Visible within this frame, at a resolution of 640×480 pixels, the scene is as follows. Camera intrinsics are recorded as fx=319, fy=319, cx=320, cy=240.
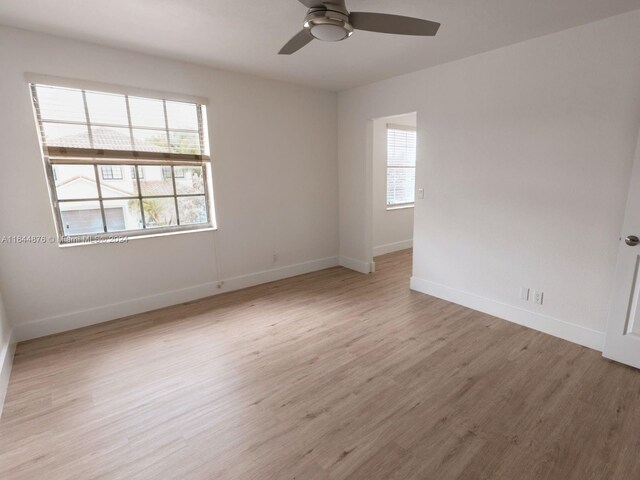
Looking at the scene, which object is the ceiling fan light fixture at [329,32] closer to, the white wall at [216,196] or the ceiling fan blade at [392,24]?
the ceiling fan blade at [392,24]

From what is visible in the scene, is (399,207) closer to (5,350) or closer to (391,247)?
(391,247)

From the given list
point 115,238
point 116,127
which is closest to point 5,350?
point 115,238

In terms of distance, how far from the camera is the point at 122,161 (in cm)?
315

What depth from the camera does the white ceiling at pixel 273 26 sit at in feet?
7.07

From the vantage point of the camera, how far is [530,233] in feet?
9.52

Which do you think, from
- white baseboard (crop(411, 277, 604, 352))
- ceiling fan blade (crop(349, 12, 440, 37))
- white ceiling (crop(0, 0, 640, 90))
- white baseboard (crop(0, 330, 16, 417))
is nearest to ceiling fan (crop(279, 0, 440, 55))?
ceiling fan blade (crop(349, 12, 440, 37))

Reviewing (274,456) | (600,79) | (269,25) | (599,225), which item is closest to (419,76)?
(600,79)

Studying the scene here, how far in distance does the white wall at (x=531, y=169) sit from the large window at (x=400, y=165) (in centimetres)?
176

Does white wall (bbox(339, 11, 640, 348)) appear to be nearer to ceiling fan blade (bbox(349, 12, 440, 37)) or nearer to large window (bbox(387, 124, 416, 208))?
ceiling fan blade (bbox(349, 12, 440, 37))

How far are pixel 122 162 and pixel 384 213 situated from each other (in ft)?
13.1

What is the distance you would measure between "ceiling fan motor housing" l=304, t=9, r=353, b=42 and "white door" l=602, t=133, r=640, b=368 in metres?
2.16

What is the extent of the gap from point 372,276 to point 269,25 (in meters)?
3.23

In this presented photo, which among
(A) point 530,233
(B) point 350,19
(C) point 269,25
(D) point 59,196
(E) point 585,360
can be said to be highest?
(C) point 269,25

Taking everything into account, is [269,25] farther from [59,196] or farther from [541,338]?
[541,338]
